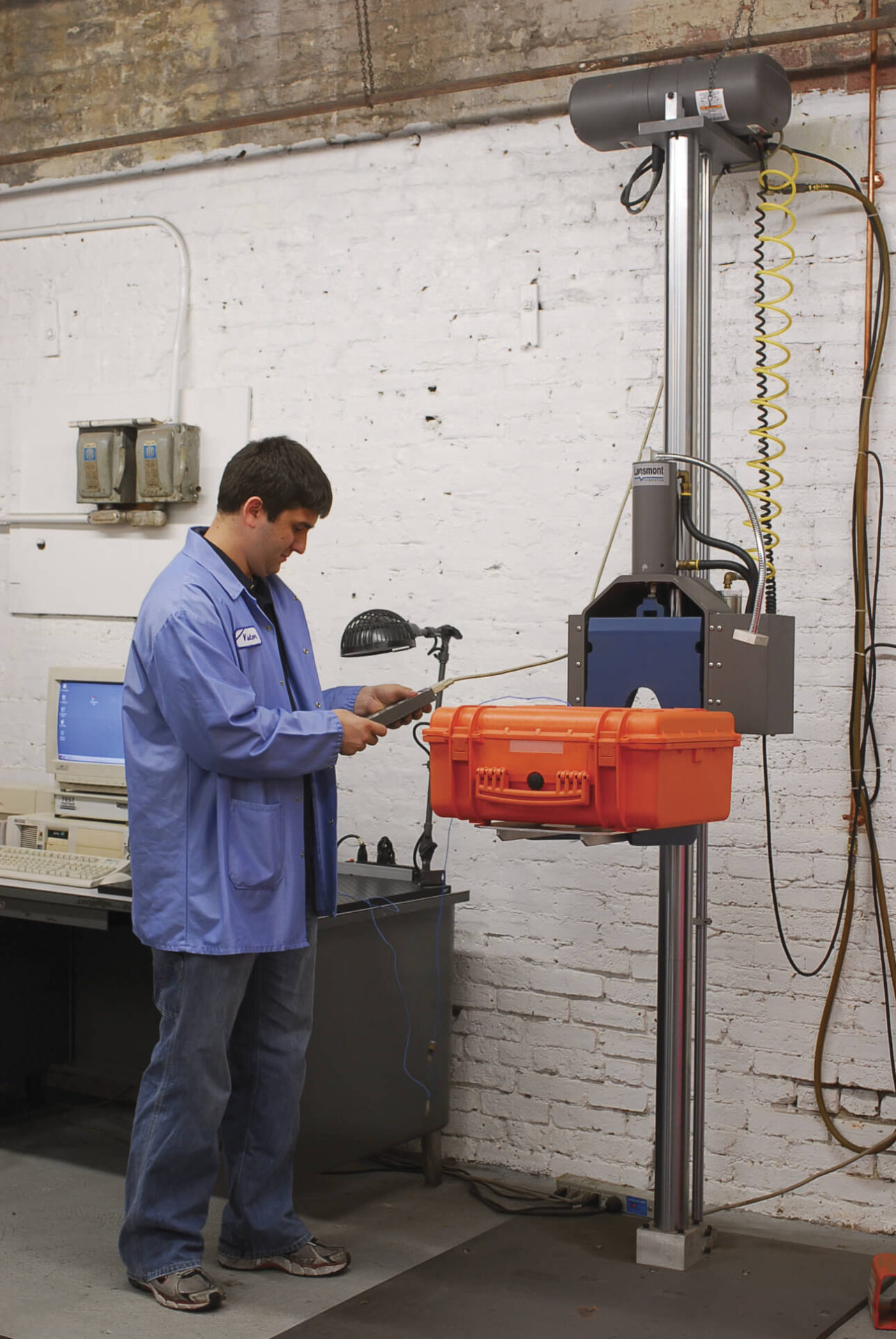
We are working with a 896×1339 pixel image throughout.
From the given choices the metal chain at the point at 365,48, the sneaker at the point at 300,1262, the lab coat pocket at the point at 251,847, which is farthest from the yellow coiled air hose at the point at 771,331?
the sneaker at the point at 300,1262

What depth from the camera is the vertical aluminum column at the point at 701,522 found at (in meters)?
2.79

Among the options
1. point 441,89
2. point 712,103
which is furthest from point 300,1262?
Answer: point 441,89

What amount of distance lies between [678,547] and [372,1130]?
57.5 inches

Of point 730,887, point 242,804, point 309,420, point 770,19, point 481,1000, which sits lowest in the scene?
point 481,1000

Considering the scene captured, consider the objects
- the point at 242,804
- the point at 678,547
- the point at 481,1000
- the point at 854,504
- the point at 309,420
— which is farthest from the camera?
the point at 309,420

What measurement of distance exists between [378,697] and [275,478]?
0.50 meters

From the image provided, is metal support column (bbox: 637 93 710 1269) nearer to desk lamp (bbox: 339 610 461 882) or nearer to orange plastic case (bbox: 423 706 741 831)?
orange plastic case (bbox: 423 706 741 831)

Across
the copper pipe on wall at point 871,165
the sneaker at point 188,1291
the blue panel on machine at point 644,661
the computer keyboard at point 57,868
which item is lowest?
the sneaker at point 188,1291

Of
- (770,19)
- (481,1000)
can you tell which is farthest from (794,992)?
(770,19)

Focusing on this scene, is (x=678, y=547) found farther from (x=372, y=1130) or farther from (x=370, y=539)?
(x=372, y=1130)

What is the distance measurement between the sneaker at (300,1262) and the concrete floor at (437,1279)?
0.02m

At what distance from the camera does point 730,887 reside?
3.17m

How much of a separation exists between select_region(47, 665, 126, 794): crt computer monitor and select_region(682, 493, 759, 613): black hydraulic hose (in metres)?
1.46

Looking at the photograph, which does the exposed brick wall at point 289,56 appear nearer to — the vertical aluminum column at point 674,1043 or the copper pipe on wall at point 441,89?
the copper pipe on wall at point 441,89
